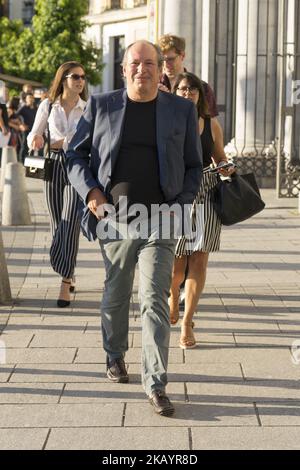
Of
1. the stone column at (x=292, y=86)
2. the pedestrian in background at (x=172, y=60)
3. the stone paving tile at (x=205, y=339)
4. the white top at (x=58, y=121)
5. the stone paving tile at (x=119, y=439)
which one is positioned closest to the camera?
the stone paving tile at (x=119, y=439)

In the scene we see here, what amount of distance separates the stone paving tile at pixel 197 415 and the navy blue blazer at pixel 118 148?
100cm

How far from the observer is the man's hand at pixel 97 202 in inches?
225

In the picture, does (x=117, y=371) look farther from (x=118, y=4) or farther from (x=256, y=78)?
(x=118, y=4)

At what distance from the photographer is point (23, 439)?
496cm

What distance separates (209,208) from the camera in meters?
7.21

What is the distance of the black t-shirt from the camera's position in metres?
5.68

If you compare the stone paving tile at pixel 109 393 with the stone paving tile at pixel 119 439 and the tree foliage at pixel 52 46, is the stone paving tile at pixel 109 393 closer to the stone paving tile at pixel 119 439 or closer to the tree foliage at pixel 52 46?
the stone paving tile at pixel 119 439

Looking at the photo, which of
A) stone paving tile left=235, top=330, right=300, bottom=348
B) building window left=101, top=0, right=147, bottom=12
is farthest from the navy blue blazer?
building window left=101, top=0, right=147, bottom=12

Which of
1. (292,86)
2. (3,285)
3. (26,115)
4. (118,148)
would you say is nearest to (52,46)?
(26,115)

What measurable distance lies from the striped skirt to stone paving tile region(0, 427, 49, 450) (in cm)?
233

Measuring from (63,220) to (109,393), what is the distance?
2834 mm

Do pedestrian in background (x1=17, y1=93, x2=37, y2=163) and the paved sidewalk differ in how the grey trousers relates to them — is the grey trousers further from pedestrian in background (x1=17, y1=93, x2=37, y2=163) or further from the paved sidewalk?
pedestrian in background (x1=17, y1=93, x2=37, y2=163)

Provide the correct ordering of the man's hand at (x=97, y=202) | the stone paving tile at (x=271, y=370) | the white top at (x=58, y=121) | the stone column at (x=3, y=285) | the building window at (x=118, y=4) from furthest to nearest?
the building window at (x=118, y=4)
the white top at (x=58, y=121)
the stone column at (x=3, y=285)
the stone paving tile at (x=271, y=370)
the man's hand at (x=97, y=202)

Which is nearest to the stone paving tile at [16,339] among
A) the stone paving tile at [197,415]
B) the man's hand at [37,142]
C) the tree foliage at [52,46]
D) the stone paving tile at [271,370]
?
the stone paving tile at [271,370]
